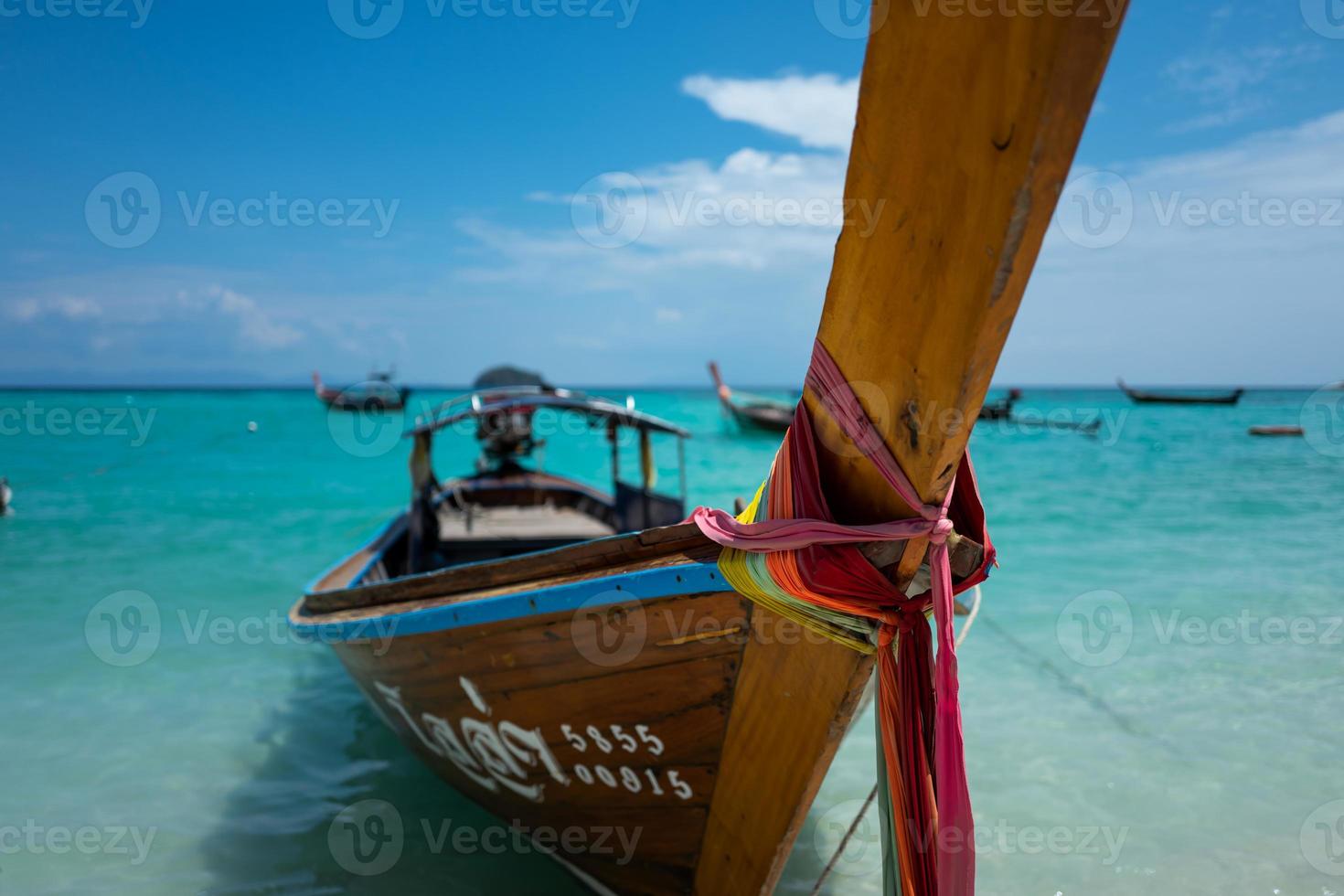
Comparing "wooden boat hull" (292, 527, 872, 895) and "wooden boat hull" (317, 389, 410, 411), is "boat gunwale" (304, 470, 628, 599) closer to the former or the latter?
"wooden boat hull" (292, 527, 872, 895)

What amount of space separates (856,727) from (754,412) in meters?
27.9

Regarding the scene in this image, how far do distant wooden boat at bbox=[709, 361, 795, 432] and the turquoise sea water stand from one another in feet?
60.4

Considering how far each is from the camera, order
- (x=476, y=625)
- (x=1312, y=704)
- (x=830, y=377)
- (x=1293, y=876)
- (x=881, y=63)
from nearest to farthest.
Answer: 1. (x=881, y=63)
2. (x=830, y=377)
3. (x=476, y=625)
4. (x=1293, y=876)
5. (x=1312, y=704)

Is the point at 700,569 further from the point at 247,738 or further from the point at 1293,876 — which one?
the point at 247,738

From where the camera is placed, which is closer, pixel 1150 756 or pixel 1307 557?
pixel 1150 756

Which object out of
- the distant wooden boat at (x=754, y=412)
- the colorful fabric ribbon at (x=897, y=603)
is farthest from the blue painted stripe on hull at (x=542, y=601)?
the distant wooden boat at (x=754, y=412)

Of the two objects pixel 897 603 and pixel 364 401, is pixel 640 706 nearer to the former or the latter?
pixel 897 603

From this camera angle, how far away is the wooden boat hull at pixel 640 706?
239 cm

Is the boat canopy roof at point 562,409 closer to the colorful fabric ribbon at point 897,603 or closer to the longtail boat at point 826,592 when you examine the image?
the longtail boat at point 826,592

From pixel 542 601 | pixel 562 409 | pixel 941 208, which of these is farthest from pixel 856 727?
pixel 941 208

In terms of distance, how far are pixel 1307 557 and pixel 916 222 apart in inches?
531

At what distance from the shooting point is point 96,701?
21.7ft

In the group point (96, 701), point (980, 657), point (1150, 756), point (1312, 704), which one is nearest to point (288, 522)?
point (96, 701)

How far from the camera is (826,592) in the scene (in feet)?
5.98
